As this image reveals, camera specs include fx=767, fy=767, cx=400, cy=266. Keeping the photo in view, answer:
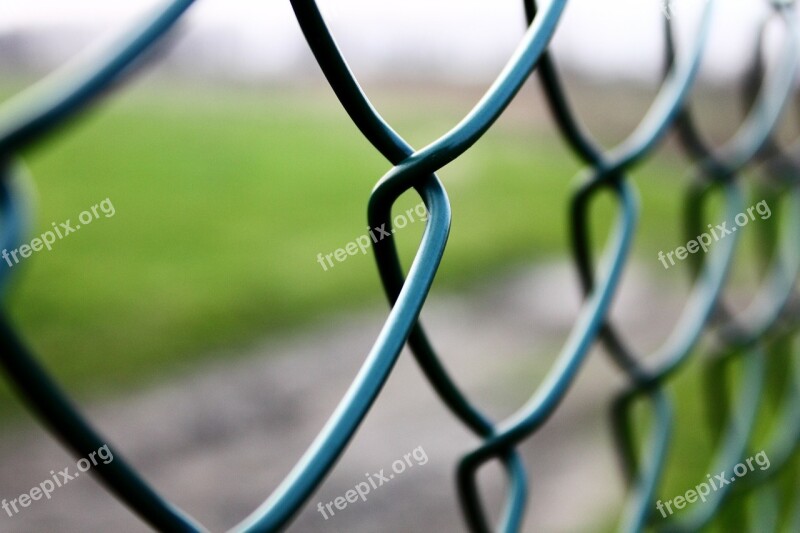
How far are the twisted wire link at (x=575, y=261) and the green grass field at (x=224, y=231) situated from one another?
0.03 m

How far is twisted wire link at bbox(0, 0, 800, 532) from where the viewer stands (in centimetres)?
16

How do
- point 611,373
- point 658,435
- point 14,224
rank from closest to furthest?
point 14,224 < point 658,435 < point 611,373

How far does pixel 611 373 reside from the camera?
1898 millimetres

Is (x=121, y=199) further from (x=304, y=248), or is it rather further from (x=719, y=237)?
(x=719, y=237)

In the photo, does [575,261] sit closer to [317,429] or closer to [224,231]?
[317,429]

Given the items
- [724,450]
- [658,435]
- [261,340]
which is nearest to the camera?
[658,435]

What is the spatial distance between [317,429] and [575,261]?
53.9 inches

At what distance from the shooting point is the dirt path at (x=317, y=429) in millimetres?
1380

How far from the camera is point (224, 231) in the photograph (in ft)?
12.3

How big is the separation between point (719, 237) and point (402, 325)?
0.47 m

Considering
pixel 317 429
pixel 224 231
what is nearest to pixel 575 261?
pixel 317 429

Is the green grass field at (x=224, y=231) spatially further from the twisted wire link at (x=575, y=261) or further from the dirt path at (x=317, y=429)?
the dirt path at (x=317, y=429)

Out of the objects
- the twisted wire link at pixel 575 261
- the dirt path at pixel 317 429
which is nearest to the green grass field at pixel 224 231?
the twisted wire link at pixel 575 261

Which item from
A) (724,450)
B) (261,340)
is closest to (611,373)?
(261,340)
